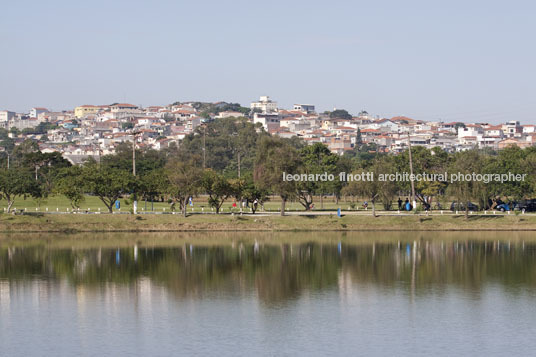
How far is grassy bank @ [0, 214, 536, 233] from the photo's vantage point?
221 feet

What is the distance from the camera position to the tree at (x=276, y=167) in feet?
235

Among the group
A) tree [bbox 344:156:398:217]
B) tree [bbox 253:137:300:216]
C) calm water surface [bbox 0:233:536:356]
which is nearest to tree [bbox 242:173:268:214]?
tree [bbox 253:137:300:216]

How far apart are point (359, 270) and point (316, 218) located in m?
22.7

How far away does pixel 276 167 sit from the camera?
235 feet

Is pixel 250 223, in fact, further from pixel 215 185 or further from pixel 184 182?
pixel 184 182

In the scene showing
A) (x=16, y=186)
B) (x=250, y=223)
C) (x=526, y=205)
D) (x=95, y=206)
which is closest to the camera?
(x=250, y=223)

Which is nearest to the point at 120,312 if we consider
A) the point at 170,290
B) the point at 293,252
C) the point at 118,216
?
the point at 170,290

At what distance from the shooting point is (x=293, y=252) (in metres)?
56.2

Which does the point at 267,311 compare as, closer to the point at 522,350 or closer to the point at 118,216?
the point at 522,350

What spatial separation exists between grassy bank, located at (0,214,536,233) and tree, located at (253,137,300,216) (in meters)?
2.72

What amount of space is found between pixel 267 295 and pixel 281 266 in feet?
32.5

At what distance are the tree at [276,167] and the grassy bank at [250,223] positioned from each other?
2.72 meters

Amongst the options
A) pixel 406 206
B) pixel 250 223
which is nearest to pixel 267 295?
pixel 250 223

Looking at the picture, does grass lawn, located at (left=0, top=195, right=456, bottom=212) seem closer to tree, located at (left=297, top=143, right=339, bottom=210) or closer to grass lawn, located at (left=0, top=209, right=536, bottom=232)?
tree, located at (left=297, top=143, right=339, bottom=210)
